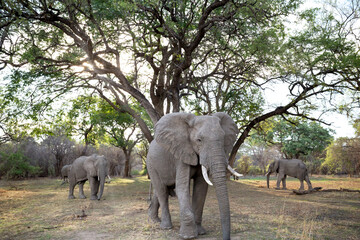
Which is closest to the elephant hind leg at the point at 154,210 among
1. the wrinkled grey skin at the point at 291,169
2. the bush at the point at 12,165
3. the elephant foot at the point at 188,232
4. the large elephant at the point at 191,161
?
the large elephant at the point at 191,161

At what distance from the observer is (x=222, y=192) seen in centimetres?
516

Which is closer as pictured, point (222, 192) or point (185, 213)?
point (222, 192)

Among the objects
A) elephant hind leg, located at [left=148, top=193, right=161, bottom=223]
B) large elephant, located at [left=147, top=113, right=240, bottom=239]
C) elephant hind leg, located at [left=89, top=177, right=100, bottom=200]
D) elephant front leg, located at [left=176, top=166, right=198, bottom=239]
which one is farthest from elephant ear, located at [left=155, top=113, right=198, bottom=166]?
elephant hind leg, located at [left=89, top=177, right=100, bottom=200]

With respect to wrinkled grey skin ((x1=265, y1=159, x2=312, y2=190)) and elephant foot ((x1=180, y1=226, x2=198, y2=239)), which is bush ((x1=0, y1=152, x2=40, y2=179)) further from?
elephant foot ((x1=180, y1=226, x2=198, y2=239))

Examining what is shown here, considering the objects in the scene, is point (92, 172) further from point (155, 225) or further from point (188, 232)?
point (188, 232)

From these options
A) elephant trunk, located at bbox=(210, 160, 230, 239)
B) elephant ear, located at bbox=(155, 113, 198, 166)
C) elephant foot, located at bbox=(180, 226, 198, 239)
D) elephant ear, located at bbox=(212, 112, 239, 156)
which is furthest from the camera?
elephant ear, located at bbox=(212, 112, 239, 156)

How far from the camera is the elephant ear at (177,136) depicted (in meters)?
5.88

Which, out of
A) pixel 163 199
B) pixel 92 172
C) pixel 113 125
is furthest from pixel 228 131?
pixel 113 125

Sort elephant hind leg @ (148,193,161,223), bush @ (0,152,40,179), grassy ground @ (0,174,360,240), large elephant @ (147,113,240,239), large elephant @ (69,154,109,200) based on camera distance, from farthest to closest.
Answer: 1. bush @ (0,152,40,179)
2. large elephant @ (69,154,109,200)
3. elephant hind leg @ (148,193,161,223)
4. grassy ground @ (0,174,360,240)
5. large elephant @ (147,113,240,239)

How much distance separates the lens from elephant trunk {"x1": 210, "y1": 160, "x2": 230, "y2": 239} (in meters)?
5.04

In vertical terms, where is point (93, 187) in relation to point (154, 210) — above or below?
above

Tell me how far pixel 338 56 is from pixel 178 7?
316 inches

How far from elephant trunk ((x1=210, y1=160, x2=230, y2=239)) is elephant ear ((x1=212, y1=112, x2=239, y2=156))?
93 cm

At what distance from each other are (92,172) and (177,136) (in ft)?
25.3
